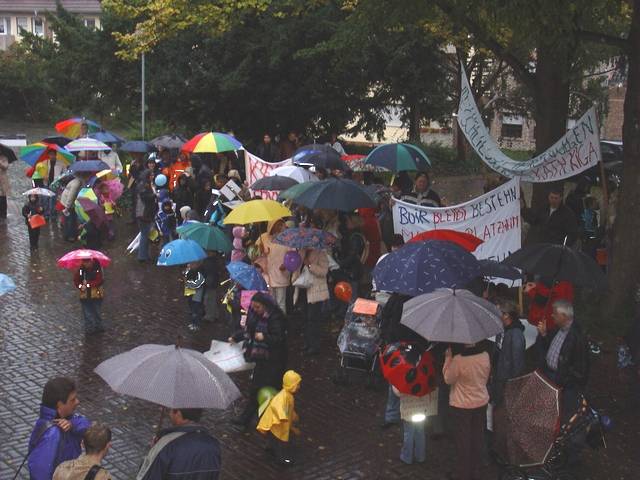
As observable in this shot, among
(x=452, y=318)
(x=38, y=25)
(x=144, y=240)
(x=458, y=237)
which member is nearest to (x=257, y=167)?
(x=144, y=240)

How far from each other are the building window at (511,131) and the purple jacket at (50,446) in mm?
43168

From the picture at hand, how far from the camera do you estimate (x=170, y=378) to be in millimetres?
5883

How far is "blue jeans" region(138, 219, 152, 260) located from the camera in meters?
15.8

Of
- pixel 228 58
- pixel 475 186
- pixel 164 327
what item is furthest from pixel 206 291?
pixel 475 186

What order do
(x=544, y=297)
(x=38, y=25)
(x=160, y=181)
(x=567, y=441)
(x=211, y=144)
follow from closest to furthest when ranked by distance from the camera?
(x=567, y=441) → (x=544, y=297) → (x=160, y=181) → (x=211, y=144) → (x=38, y=25)

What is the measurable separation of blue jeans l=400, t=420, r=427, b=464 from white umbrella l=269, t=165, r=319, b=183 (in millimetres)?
6995

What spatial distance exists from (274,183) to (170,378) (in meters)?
8.00

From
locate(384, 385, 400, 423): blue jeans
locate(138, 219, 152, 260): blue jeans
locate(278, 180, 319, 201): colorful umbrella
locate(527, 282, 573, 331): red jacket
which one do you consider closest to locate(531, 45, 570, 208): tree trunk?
locate(278, 180, 319, 201): colorful umbrella

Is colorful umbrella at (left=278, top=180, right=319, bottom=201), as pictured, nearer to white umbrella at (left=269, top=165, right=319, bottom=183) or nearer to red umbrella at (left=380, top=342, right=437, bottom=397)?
white umbrella at (left=269, top=165, right=319, bottom=183)

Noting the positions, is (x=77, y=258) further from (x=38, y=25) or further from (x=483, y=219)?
(x=38, y=25)

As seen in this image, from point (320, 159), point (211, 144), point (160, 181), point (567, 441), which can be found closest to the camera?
point (567, 441)

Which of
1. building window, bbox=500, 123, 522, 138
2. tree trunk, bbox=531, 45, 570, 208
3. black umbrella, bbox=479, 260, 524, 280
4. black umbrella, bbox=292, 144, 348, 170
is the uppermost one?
building window, bbox=500, 123, 522, 138

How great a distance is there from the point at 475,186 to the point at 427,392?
20.5 metres

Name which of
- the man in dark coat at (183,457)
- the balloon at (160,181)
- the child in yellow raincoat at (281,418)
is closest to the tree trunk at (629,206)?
the child in yellow raincoat at (281,418)
